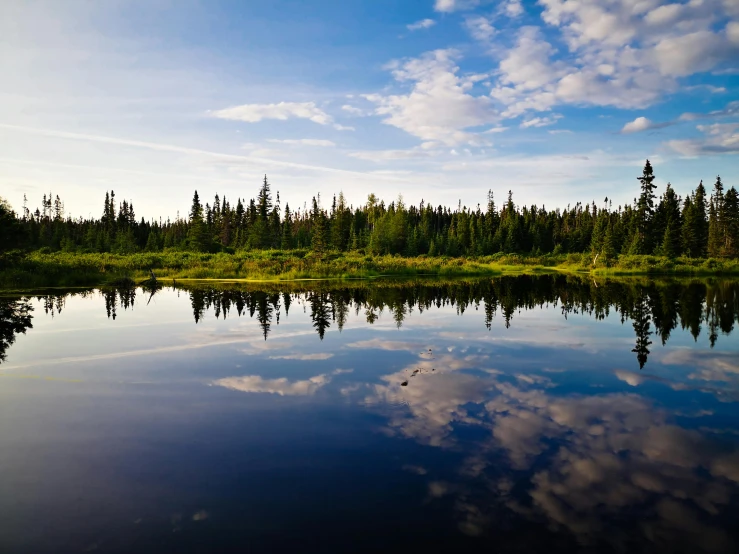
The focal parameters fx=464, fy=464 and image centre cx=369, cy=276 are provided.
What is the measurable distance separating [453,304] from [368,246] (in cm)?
5685

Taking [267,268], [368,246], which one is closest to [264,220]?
[368,246]

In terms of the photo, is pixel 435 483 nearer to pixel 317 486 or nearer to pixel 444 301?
pixel 317 486

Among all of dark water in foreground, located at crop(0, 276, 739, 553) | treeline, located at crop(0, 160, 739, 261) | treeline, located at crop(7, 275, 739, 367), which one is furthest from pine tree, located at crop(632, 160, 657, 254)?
dark water in foreground, located at crop(0, 276, 739, 553)

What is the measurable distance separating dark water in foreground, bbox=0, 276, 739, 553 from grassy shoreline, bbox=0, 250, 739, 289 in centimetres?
2088

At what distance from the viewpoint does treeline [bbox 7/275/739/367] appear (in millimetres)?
18550

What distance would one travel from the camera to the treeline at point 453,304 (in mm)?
18550

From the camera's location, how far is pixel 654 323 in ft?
62.7

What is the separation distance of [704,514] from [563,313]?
1798cm

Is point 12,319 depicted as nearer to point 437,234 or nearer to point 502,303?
point 502,303

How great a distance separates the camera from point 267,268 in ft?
142

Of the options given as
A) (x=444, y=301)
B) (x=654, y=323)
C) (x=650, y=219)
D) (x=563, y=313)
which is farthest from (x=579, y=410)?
(x=650, y=219)

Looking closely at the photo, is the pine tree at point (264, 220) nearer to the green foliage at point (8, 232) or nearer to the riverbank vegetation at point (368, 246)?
the riverbank vegetation at point (368, 246)

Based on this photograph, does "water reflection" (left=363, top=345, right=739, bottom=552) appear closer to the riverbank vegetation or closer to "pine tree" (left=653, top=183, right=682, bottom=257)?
the riverbank vegetation

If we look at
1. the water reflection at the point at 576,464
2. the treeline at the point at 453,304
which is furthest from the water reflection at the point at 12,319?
the water reflection at the point at 576,464
